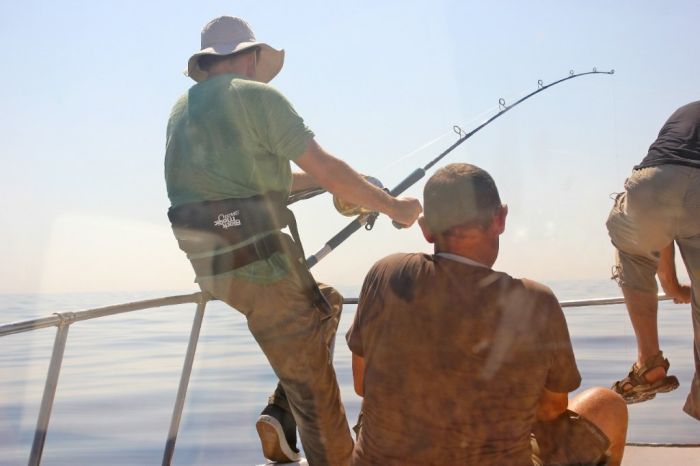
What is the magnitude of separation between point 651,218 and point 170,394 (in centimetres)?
1253

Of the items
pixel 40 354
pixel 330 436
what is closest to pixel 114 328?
pixel 40 354

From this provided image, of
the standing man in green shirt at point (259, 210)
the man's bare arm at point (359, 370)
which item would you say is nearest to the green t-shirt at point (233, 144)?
the standing man in green shirt at point (259, 210)

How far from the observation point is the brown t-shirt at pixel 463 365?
83.7 inches

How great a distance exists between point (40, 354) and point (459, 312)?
20.6 metres

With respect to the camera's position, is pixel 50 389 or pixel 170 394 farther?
pixel 170 394

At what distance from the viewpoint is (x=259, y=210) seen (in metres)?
3.10

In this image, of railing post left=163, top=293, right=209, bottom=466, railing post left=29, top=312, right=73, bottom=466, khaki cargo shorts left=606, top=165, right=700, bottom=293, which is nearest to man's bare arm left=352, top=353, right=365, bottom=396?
railing post left=29, top=312, right=73, bottom=466

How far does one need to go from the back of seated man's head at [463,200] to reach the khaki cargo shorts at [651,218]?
1.60 m

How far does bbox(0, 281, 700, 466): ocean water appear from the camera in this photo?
10.8 meters

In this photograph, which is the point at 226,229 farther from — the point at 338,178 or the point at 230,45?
the point at 230,45

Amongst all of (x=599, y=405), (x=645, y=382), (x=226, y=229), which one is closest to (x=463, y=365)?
(x=599, y=405)

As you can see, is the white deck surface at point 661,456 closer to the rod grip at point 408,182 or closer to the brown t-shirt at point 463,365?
the rod grip at point 408,182

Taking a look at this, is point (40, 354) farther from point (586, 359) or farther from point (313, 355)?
point (313, 355)

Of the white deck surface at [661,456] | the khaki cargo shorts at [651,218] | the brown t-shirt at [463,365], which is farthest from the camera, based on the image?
the white deck surface at [661,456]
